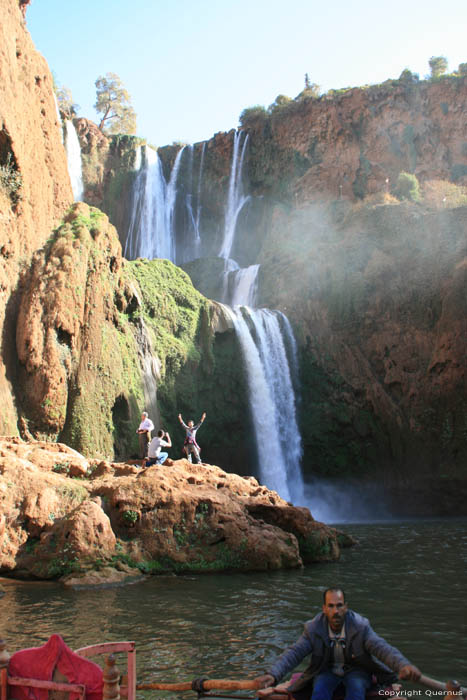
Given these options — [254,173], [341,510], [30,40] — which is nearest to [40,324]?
[30,40]

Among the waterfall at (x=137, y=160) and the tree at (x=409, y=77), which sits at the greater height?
the tree at (x=409, y=77)

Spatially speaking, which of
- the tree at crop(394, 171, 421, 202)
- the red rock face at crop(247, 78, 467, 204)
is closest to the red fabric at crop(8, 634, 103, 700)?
the tree at crop(394, 171, 421, 202)

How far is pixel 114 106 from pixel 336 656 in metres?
64.4

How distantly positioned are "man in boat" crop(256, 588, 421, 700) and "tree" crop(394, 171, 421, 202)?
1347 inches

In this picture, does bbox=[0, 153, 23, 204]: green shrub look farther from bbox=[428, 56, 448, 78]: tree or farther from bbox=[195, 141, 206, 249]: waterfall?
bbox=[428, 56, 448, 78]: tree

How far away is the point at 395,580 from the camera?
37.1 feet

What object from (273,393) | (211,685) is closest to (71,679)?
(211,685)

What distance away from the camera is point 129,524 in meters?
12.3

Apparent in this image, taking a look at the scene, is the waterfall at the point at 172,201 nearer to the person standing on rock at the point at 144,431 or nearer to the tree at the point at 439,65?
the tree at the point at 439,65

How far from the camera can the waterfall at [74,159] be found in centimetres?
4256

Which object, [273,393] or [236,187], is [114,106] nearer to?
[236,187]

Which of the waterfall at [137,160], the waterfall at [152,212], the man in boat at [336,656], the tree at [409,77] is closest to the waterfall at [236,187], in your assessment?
the waterfall at [152,212]

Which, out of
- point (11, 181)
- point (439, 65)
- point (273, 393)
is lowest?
point (273, 393)

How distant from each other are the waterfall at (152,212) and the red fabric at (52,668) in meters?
38.2
